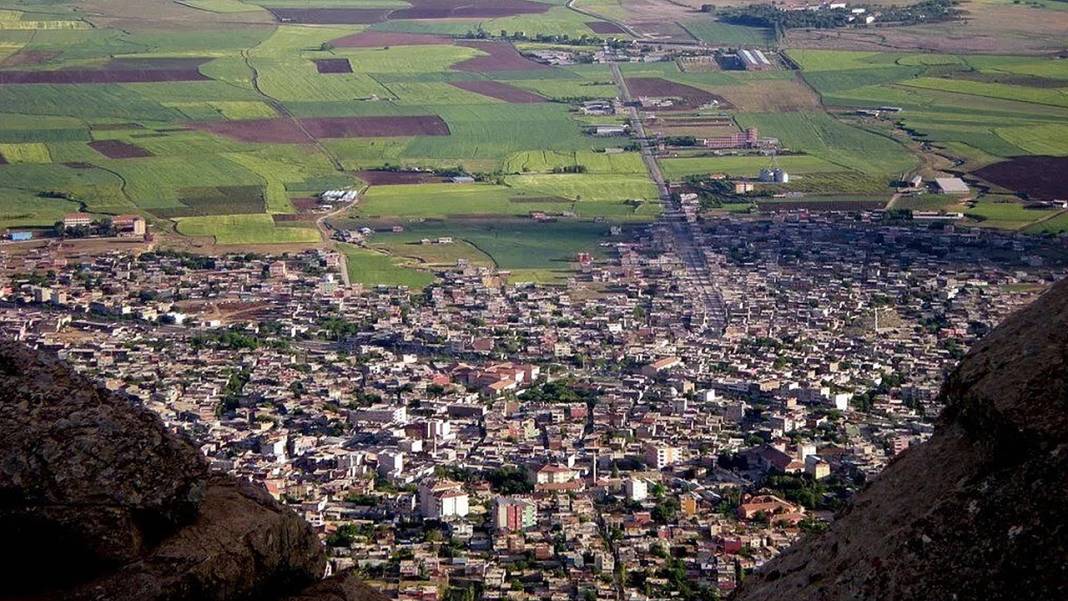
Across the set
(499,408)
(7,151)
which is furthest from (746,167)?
(499,408)

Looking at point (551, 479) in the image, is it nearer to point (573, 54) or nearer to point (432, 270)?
point (432, 270)

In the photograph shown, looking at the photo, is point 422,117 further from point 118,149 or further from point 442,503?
point 442,503

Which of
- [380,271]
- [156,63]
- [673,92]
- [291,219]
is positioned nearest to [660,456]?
[380,271]

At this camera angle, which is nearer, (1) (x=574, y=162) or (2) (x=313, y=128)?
(1) (x=574, y=162)

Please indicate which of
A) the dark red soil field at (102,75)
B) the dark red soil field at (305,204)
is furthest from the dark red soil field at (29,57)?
the dark red soil field at (305,204)

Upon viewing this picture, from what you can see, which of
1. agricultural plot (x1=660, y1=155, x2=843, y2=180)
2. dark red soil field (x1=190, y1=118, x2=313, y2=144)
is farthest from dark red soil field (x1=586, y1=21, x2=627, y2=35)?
agricultural plot (x1=660, y1=155, x2=843, y2=180)

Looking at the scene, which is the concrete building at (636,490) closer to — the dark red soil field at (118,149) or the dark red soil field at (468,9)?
the dark red soil field at (118,149)

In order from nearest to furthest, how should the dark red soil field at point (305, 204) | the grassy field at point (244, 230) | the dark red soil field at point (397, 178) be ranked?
the grassy field at point (244, 230), the dark red soil field at point (305, 204), the dark red soil field at point (397, 178)
